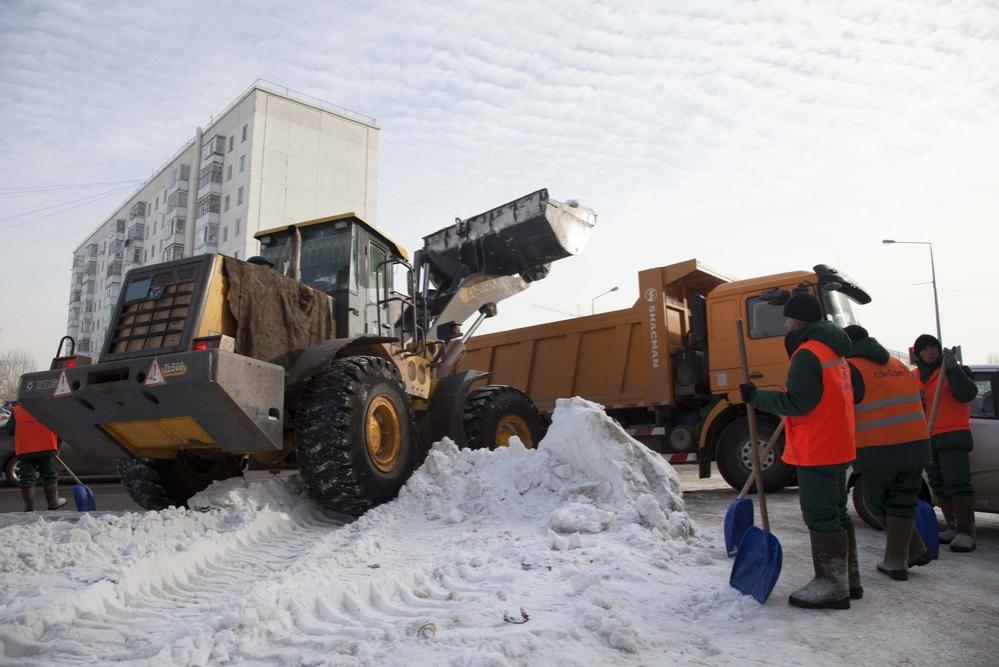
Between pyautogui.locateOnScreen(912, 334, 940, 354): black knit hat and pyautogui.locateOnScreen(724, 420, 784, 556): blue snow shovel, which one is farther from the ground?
pyautogui.locateOnScreen(912, 334, 940, 354): black knit hat

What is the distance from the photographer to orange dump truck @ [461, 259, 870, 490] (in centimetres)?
822

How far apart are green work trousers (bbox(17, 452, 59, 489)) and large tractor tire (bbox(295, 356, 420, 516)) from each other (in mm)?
4441

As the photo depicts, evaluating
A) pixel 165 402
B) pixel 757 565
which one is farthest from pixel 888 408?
pixel 165 402

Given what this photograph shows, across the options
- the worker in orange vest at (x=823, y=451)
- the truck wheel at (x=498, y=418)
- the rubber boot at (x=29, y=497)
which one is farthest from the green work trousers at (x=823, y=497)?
the rubber boot at (x=29, y=497)

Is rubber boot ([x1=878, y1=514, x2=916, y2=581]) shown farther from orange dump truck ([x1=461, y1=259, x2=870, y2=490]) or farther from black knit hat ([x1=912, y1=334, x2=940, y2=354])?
orange dump truck ([x1=461, y1=259, x2=870, y2=490])

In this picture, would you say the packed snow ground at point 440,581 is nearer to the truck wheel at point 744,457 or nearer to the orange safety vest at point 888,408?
the orange safety vest at point 888,408

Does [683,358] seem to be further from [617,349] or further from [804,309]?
[804,309]

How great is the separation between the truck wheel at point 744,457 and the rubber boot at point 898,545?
12.1 feet

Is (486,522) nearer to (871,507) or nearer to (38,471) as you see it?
(871,507)

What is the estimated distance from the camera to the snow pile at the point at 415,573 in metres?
2.80

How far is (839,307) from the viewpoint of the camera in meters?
8.14

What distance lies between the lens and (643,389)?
9430mm

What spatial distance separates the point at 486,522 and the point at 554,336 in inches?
230

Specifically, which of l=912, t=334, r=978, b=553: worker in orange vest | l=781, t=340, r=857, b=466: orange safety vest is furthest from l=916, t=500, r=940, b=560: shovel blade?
l=781, t=340, r=857, b=466: orange safety vest
